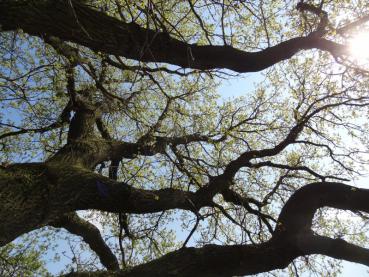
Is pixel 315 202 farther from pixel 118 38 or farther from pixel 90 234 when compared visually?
pixel 90 234

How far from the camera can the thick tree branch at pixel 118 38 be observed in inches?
149

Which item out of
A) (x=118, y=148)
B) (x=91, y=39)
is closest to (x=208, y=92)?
(x=118, y=148)

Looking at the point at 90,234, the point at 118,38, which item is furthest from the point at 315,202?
the point at 90,234

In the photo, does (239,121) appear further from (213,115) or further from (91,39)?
(91,39)

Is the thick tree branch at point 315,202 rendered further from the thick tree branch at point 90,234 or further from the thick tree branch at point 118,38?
the thick tree branch at point 90,234

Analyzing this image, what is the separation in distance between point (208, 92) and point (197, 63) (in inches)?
234

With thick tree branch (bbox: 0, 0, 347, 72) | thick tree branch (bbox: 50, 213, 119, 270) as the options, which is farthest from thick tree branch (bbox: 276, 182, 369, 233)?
thick tree branch (bbox: 50, 213, 119, 270)

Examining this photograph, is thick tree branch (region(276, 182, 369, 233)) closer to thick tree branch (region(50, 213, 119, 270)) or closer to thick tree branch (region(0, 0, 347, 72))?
thick tree branch (region(0, 0, 347, 72))

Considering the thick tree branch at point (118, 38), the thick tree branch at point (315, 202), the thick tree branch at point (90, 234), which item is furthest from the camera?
the thick tree branch at point (90, 234)

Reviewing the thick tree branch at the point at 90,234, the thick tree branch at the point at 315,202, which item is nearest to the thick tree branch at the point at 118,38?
the thick tree branch at the point at 315,202

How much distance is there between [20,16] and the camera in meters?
3.77

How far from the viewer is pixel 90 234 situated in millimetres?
8305

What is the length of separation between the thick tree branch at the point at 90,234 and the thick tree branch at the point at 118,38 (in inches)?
198

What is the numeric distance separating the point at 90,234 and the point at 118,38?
566 centimetres
